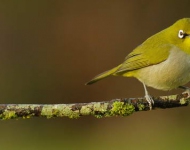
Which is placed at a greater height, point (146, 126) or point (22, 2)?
point (22, 2)

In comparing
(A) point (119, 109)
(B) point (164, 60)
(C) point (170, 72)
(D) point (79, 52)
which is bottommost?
(A) point (119, 109)

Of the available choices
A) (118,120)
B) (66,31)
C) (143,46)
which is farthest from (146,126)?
(143,46)

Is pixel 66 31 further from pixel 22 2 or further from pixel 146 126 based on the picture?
pixel 146 126

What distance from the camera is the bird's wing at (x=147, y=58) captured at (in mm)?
5305

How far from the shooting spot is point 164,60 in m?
5.27

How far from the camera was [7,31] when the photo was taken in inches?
351

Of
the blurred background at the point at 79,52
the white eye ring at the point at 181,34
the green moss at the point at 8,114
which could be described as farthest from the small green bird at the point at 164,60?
the blurred background at the point at 79,52

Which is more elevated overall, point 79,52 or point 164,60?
point 79,52

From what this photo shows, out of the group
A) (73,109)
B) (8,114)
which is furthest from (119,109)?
(8,114)

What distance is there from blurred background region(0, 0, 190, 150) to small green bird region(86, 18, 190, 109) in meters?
3.36

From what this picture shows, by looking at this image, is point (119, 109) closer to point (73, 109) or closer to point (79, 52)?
point (73, 109)

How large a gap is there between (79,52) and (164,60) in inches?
148

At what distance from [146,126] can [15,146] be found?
85.4 inches

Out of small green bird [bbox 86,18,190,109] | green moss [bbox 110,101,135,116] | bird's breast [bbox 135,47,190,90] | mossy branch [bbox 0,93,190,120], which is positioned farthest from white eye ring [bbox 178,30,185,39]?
green moss [bbox 110,101,135,116]
